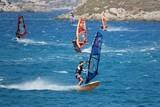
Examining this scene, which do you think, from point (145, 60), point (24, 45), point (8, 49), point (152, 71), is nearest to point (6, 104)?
point (152, 71)

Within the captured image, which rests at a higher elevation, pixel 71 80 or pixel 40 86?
pixel 40 86

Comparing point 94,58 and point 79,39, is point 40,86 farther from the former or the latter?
point 79,39

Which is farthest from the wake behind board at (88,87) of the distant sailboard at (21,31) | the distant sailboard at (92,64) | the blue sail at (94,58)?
the distant sailboard at (21,31)

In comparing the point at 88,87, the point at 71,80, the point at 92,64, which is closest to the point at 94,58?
the point at 92,64

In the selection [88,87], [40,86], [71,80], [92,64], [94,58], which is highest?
[94,58]

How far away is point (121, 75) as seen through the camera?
72.1 meters

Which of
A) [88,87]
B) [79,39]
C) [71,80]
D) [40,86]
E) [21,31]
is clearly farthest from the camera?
[21,31]

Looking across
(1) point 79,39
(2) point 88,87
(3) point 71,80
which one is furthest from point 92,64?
(1) point 79,39

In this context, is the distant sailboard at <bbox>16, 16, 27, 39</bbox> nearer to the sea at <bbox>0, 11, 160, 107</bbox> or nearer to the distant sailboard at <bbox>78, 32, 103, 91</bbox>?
the sea at <bbox>0, 11, 160, 107</bbox>

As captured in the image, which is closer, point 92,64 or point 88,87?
point 88,87

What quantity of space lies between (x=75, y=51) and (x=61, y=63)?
19259mm

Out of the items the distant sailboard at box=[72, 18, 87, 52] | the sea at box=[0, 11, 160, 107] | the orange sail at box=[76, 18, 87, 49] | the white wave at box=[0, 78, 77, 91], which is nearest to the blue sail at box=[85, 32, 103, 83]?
the sea at box=[0, 11, 160, 107]

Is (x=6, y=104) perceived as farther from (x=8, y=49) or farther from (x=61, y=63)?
(x=8, y=49)

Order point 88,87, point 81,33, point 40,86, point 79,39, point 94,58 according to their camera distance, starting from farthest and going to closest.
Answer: point 81,33
point 79,39
point 40,86
point 94,58
point 88,87
